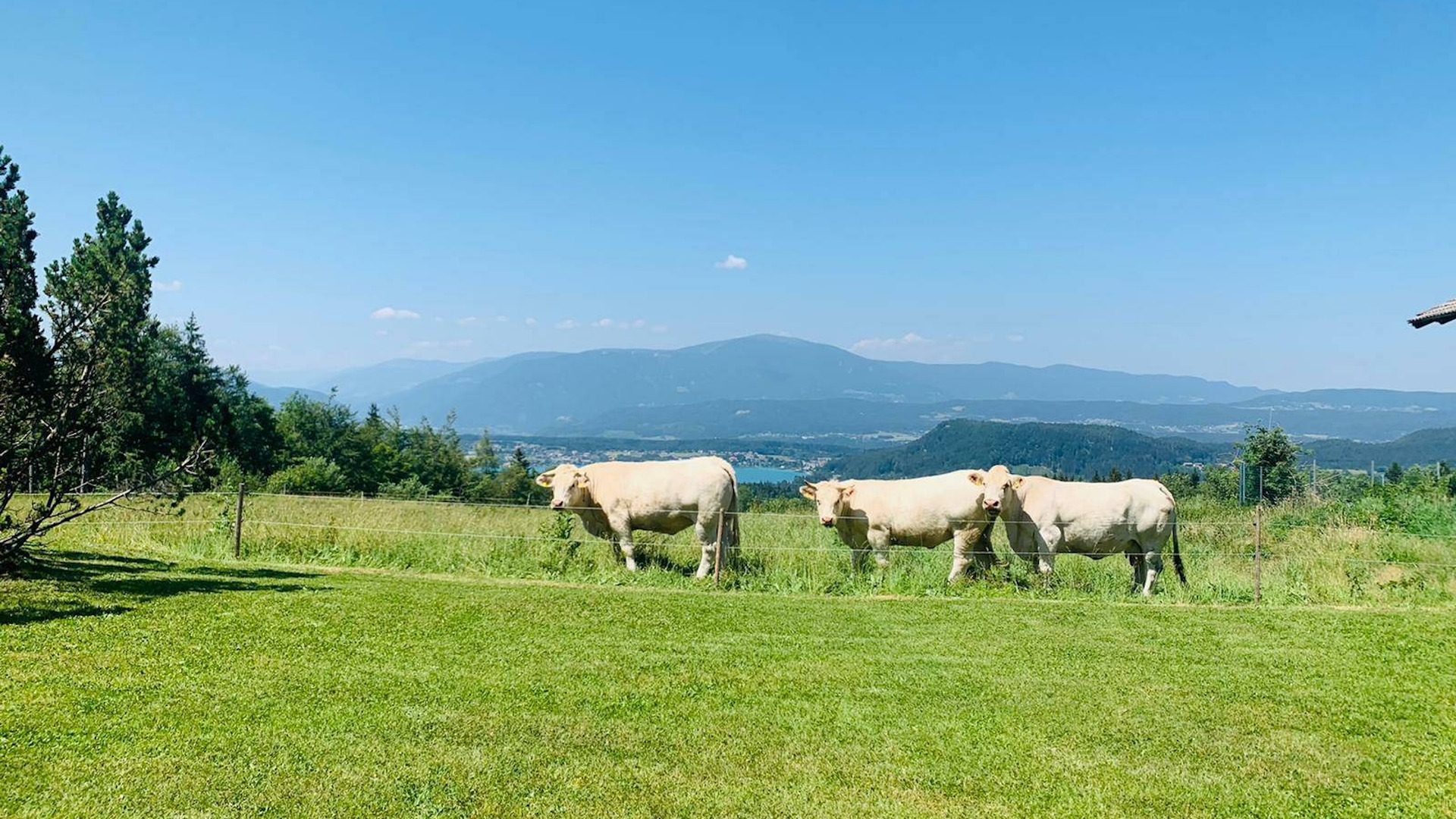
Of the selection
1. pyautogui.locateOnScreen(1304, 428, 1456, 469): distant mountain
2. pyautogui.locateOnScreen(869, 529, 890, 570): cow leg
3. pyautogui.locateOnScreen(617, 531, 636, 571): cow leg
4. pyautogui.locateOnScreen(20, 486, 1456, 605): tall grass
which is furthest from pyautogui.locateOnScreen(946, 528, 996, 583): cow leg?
pyautogui.locateOnScreen(1304, 428, 1456, 469): distant mountain

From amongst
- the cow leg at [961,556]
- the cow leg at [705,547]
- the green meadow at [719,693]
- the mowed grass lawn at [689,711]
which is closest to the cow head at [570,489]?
the green meadow at [719,693]

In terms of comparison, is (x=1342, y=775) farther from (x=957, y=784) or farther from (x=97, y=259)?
(x=97, y=259)

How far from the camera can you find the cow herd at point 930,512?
44.2ft

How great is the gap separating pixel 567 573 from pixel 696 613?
12.3ft

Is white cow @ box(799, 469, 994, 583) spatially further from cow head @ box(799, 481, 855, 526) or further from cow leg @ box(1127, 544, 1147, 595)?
cow leg @ box(1127, 544, 1147, 595)

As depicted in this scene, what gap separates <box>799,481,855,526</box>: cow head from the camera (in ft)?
46.6

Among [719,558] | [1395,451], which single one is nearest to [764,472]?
[1395,451]

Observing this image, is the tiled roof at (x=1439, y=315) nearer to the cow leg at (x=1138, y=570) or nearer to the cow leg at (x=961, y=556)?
the cow leg at (x=1138, y=570)

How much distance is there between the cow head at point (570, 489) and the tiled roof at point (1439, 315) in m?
11.7

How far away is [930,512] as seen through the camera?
13875mm

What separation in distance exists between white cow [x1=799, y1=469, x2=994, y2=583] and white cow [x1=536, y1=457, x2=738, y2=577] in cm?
154

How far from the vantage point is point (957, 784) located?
17.6 feet

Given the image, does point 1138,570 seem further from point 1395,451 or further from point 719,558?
point 1395,451

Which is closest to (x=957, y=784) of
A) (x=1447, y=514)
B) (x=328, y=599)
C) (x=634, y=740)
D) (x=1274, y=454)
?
(x=634, y=740)
